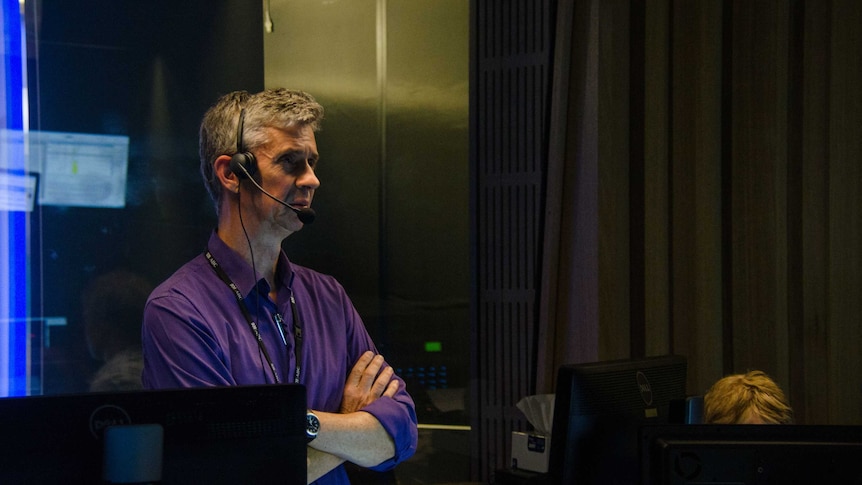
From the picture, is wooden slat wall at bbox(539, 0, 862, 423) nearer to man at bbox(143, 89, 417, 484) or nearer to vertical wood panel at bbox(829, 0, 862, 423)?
vertical wood panel at bbox(829, 0, 862, 423)

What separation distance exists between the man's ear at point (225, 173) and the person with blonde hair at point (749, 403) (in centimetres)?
128

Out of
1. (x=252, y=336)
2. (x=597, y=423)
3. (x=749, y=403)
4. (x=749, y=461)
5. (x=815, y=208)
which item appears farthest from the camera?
(x=815, y=208)

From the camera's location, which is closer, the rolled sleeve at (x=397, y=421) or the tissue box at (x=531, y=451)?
the rolled sleeve at (x=397, y=421)

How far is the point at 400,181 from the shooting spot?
367 cm

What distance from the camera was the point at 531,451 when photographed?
3.00 m

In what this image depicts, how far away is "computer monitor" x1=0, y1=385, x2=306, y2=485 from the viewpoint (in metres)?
1.11

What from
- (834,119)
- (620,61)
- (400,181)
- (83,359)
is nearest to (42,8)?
(83,359)

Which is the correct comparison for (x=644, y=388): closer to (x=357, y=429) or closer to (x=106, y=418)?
(x=357, y=429)

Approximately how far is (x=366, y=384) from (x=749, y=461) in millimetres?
816

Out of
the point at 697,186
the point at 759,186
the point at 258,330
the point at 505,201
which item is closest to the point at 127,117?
the point at 505,201

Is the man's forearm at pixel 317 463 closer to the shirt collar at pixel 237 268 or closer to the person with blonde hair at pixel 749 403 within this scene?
the shirt collar at pixel 237 268

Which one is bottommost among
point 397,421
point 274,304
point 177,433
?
point 397,421

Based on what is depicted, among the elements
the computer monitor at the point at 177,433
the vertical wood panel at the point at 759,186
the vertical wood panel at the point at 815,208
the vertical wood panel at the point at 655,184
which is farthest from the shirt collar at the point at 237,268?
the vertical wood panel at the point at 815,208

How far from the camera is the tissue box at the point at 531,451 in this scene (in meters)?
2.96
